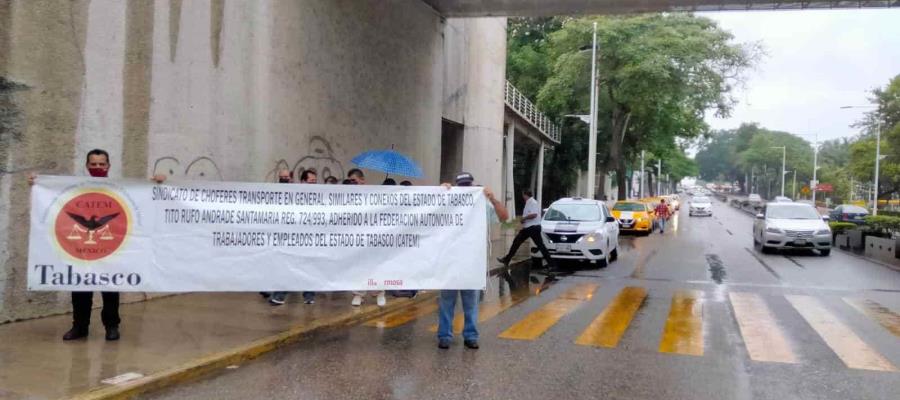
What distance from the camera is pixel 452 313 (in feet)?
24.5

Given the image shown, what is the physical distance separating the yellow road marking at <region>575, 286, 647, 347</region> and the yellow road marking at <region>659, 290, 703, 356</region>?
1.72 feet

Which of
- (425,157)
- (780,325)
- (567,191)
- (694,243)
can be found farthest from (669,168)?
(780,325)

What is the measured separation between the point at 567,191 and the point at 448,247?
155 ft

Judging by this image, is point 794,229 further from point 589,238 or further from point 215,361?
point 215,361

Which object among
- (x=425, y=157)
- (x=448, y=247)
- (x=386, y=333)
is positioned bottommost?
(x=386, y=333)

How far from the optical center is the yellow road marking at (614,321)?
810 cm

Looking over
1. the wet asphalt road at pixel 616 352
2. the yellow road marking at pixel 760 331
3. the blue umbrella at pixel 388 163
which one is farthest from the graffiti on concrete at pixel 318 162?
the yellow road marking at pixel 760 331

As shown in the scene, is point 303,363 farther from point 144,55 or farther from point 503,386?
point 144,55

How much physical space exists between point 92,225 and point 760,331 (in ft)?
25.7

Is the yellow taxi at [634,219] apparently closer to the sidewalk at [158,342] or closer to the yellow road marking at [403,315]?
the yellow road marking at [403,315]

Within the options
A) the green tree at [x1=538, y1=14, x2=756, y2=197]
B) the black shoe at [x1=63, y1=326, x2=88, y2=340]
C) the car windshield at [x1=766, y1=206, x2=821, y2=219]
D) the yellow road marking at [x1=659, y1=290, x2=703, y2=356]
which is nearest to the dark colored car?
the green tree at [x1=538, y1=14, x2=756, y2=197]

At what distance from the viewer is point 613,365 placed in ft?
22.8

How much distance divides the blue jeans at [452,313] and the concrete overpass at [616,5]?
1124 cm

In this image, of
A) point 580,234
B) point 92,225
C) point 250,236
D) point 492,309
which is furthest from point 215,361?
point 580,234
